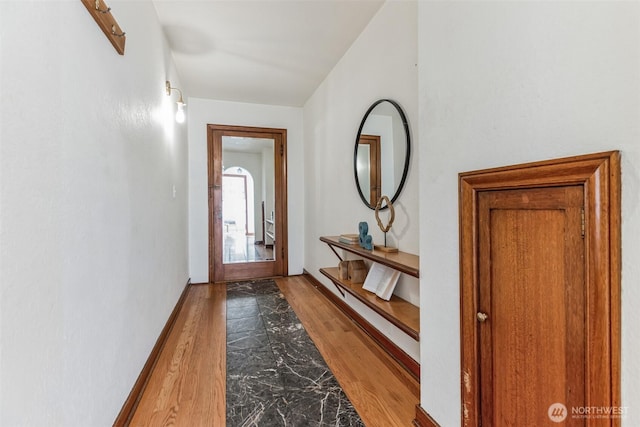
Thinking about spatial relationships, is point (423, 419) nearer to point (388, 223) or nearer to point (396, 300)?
point (396, 300)

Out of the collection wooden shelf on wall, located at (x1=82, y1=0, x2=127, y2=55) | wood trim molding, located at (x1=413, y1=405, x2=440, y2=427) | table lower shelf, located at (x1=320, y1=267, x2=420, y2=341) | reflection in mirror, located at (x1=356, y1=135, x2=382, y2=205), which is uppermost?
wooden shelf on wall, located at (x1=82, y1=0, x2=127, y2=55)

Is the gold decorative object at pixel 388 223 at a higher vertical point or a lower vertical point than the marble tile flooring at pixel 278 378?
higher

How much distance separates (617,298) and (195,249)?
4.14m

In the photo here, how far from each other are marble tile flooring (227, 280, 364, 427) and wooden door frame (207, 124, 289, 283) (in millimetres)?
1380

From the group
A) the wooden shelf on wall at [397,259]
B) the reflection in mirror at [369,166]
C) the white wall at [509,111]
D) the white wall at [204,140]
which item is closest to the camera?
the white wall at [509,111]

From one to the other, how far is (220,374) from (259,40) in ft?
8.73

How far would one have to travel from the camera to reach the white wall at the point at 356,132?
6.16ft

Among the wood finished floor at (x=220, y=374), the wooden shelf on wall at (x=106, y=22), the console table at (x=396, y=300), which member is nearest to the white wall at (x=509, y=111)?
the console table at (x=396, y=300)

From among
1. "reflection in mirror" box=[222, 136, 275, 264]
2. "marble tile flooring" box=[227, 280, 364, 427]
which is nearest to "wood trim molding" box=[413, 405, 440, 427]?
"marble tile flooring" box=[227, 280, 364, 427]

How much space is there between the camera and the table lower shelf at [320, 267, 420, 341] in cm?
156

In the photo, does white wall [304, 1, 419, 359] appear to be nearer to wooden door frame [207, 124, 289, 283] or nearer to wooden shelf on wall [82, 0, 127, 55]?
wooden door frame [207, 124, 289, 283]

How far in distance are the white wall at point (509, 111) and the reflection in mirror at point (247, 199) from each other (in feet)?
10.7

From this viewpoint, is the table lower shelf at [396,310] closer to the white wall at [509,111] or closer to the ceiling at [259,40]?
the white wall at [509,111]

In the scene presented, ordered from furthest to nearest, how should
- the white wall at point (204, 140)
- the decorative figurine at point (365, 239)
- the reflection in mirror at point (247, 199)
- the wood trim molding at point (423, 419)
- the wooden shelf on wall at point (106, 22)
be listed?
the reflection in mirror at point (247, 199) → the white wall at point (204, 140) → the decorative figurine at point (365, 239) → the wood trim molding at point (423, 419) → the wooden shelf on wall at point (106, 22)
